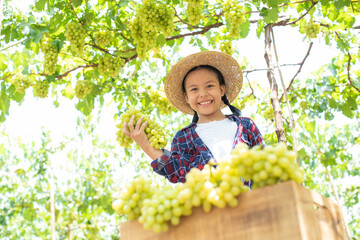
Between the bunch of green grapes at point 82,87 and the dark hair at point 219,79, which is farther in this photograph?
the bunch of green grapes at point 82,87

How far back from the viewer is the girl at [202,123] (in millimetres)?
2115

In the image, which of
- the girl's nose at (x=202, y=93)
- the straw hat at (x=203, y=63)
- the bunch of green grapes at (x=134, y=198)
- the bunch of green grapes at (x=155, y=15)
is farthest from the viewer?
the bunch of green grapes at (x=155, y=15)

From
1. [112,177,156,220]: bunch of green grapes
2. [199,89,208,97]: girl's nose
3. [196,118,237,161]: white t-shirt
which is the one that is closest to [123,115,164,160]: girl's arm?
[196,118,237,161]: white t-shirt

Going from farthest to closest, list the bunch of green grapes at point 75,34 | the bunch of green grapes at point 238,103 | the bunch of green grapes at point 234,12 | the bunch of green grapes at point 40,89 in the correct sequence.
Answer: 1. the bunch of green grapes at point 238,103
2. the bunch of green grapes at point 40,89
3. the bunch of green grapes at point 75,34
4. the bunch of green grapes at point 234,12

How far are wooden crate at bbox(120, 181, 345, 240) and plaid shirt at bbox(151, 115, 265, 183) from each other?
0.93 metres

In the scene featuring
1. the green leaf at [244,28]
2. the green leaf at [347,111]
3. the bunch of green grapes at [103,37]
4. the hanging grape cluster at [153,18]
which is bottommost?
the green leaf at [347,111]

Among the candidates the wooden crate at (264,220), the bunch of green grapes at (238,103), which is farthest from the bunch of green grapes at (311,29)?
the wooden crate at (264,220)

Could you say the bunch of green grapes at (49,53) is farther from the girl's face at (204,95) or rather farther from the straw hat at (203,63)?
the girl's face at (204,95)

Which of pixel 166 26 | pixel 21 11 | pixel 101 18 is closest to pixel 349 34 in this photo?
pixel 166 26

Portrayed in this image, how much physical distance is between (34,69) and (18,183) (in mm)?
5016

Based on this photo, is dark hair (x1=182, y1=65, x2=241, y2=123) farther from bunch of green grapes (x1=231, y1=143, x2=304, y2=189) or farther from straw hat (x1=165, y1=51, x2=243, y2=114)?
bunch of green grapes (x1=231, y1=143, x2=304, y2=189)

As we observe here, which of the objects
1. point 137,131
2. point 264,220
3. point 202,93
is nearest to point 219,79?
point 202,93

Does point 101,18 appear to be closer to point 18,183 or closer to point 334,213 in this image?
point 334,213

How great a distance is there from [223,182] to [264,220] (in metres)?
0.16
